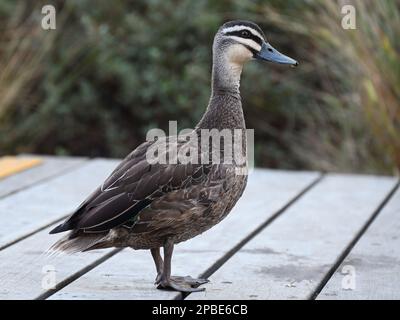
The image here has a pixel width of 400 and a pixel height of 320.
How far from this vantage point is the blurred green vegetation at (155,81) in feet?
23.0

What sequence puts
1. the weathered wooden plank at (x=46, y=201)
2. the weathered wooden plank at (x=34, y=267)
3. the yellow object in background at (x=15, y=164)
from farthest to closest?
the yellow object in background at (x=15, y=164) → the weathered wooden plank at (x=46, y=201) → the weathered wooden plank at (x=34, y=267)

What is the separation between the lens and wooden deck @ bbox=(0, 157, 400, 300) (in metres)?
3.48

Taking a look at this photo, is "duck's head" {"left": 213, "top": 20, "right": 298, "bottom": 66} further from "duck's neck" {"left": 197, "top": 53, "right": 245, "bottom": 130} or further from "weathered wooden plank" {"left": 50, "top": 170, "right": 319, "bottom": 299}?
"weathered wooden plank" {"left": 50, "top": 170, "right": 319, "bottom": 299}

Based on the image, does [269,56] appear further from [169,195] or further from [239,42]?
[169,195]

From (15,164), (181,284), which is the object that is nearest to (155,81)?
(15,164)

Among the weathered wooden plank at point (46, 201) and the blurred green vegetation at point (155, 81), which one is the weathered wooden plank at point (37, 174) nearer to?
the weathered wooden plank at point (46, 201)

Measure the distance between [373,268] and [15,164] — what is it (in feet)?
8.92

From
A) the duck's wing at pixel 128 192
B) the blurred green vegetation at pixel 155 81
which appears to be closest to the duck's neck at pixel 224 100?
the duck's wing at pixel 128 192

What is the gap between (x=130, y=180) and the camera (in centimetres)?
340

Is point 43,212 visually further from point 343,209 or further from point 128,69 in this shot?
point 128,69

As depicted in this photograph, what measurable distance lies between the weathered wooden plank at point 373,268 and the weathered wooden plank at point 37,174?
6.62 feet

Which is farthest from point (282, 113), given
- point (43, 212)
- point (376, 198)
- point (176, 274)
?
point (176, 274)
